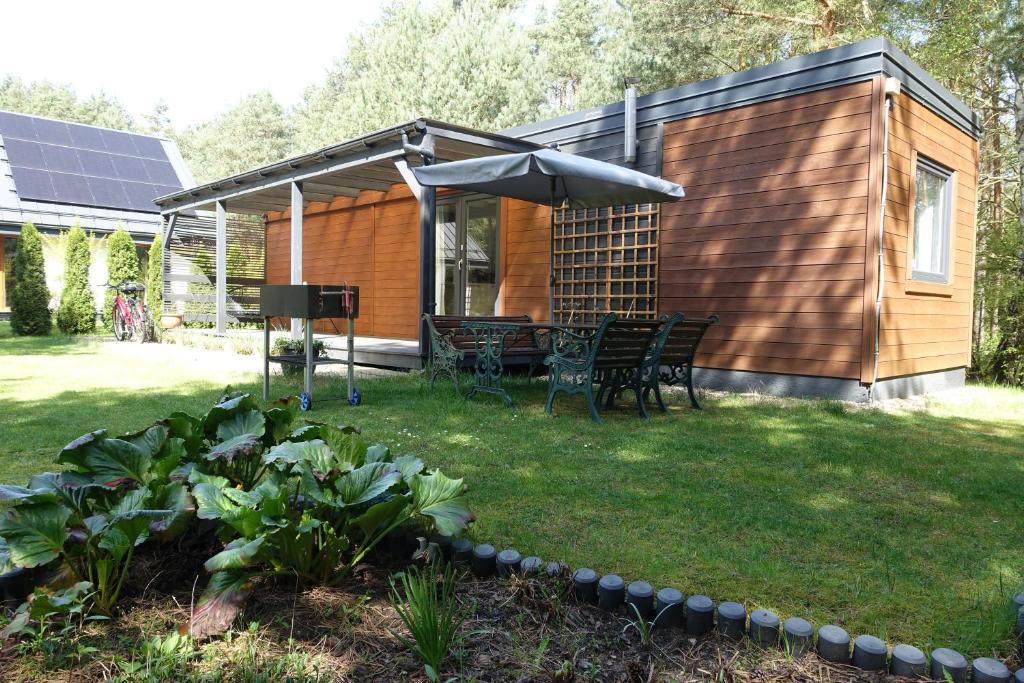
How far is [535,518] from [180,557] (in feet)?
4.02

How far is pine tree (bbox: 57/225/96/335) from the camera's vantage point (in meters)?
12.3

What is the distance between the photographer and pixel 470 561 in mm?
2096

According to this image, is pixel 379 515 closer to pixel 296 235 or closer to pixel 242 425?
pixel 242 425

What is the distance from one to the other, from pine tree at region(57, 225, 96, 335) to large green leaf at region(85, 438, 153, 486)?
12.0 m

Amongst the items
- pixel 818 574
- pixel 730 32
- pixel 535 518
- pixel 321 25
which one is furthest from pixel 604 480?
pixel 321 25

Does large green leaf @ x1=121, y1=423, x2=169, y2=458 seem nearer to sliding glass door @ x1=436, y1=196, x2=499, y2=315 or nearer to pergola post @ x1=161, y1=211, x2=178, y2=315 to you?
sliding glass door @ x1=436, y1=196, x2=499, y2=315

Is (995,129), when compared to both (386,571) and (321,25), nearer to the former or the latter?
(386,571)

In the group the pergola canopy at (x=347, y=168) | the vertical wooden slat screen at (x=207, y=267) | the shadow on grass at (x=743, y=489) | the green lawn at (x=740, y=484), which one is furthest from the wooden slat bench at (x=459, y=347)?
the vertical wooden slat screen at (x=207, y=267)

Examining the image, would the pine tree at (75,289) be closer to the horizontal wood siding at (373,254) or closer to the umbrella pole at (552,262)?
the horizontal wood siding at (373,254)

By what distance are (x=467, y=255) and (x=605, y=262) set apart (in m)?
2.51

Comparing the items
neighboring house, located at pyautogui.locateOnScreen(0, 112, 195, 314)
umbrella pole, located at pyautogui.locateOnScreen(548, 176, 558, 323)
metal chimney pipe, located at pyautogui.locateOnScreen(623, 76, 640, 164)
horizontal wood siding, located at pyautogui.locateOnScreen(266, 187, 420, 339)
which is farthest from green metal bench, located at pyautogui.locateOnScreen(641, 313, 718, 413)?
neighboring house, located at pyautogui.locateOnScreen(0, 112, 195, 314)

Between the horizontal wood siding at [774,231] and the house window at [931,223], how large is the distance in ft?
4.26

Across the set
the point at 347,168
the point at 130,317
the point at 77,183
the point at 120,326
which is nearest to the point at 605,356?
the point at 347,168

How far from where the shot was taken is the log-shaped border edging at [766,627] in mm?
1465
